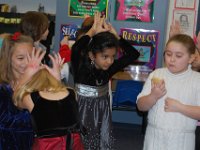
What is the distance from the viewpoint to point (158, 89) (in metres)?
→ 2.15

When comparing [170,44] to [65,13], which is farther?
[65,13]

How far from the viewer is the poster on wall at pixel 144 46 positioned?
5188 mm

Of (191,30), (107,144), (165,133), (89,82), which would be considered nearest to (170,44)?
(165,133)

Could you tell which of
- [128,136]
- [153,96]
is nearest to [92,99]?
[153,96]

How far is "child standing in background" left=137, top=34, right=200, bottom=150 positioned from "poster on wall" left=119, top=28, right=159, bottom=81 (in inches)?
113

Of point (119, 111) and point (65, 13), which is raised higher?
point (65, 13)

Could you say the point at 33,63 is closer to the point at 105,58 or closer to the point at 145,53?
the point at 105,58

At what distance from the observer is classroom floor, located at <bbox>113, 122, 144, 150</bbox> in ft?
15.3

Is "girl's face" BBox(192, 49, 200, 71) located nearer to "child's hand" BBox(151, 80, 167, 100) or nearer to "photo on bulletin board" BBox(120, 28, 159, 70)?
"child's hand" BBox(151, 80, 167, 100)

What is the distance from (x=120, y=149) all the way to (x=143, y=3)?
2.02 meters

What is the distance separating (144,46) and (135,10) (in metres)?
0.51

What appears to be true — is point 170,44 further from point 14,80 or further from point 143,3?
point 143,3

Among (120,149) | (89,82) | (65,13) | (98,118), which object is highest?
(65,13)

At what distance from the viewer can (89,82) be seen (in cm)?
273
